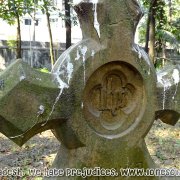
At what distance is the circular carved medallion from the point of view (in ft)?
11.7

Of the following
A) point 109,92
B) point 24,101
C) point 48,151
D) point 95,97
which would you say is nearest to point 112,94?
point 109,92

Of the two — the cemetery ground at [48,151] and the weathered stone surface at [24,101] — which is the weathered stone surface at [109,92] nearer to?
the weathered stone surface at [24,101]

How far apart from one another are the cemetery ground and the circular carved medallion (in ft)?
5.58

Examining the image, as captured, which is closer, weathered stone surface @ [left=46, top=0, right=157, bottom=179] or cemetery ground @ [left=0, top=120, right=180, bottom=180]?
weathered stone surface @ [left=46, top=0, right=157, bottom=179]

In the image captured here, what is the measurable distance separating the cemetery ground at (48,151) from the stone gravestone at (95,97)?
163 cm

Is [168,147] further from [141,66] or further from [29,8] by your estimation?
[29,8]

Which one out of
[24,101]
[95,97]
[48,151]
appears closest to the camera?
[24,101]

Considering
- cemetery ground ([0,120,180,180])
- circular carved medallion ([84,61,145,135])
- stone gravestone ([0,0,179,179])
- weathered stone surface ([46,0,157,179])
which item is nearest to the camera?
stone gravestone ([0,0,179,179])

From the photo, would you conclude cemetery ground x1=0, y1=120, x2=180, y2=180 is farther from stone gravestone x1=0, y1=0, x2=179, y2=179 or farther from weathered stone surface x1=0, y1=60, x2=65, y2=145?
weathered stone surface x1=0, y1=60, x2=65, y2=145

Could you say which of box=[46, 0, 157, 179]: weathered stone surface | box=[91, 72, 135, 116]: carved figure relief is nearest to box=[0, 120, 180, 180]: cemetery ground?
box=[46, 0, 157, 179]: weathered stone surface

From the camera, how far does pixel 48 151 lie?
20.4 ft

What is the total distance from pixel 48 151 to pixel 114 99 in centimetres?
283

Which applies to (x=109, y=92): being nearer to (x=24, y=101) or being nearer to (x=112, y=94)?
(x=112, y=94)

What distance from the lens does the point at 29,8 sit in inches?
353
